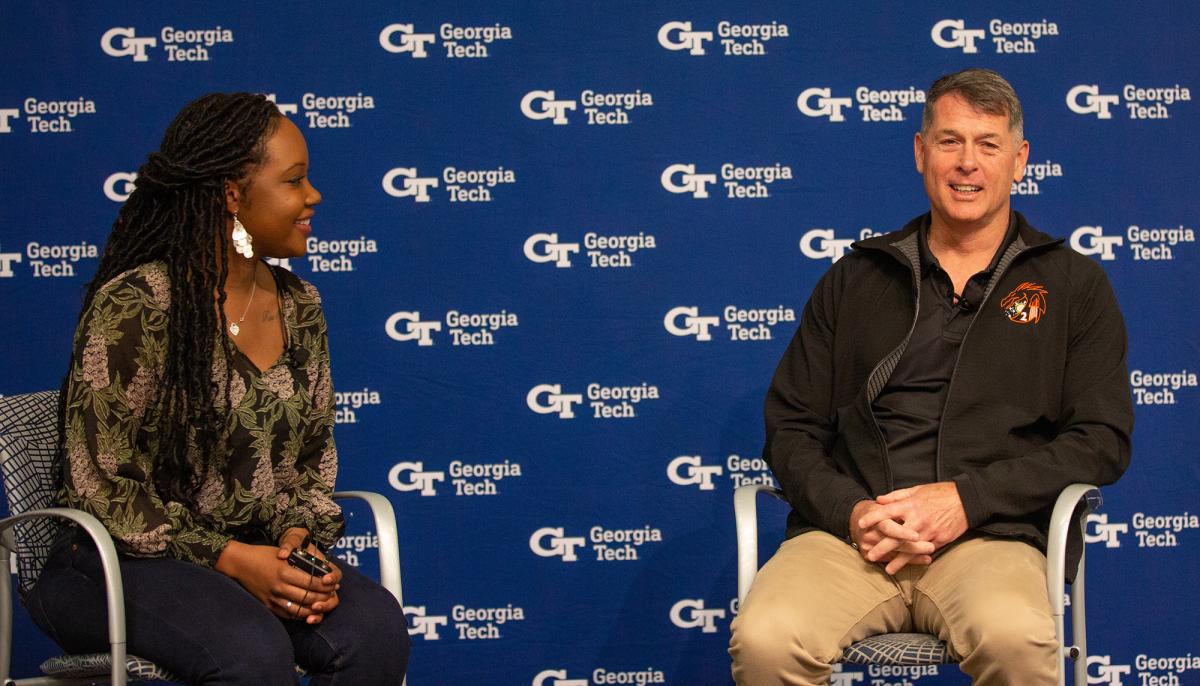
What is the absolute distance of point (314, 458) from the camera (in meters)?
2.47

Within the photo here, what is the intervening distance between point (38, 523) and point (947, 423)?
5.91 ft

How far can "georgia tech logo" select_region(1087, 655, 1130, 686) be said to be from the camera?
11.7ft

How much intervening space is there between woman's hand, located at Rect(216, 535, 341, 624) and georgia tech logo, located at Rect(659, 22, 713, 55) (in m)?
2.00

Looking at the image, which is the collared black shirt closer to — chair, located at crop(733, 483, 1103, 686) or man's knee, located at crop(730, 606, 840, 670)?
chair, located at crop(733, 483, 1103, 686)

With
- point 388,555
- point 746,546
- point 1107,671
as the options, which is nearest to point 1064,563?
point 746,546

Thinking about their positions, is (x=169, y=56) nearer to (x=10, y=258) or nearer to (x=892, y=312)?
(x=10, y=258)

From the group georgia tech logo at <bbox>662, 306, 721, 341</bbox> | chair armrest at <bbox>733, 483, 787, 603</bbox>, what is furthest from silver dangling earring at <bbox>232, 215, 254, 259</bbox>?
georgia tech logo at <bbox>662, 306, 721, 341</bbox>

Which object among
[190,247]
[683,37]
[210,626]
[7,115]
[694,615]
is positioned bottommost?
[694,615]

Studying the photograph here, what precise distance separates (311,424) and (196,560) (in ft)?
1.18

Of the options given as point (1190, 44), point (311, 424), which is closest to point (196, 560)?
point (311, 424)

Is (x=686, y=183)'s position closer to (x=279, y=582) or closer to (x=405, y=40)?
(x=405, y=40)

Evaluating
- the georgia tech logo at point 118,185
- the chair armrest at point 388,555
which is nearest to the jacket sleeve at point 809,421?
the chair armrest at point 388,555

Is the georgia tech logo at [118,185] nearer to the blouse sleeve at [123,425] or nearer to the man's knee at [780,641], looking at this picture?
the blouse sleeve at [123,425]

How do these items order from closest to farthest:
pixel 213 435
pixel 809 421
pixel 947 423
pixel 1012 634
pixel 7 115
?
1. pixel 1012 634
2. pixel 213 435
3. pixel 947 423
4. pixel 809 421
5. pixel 7 115
